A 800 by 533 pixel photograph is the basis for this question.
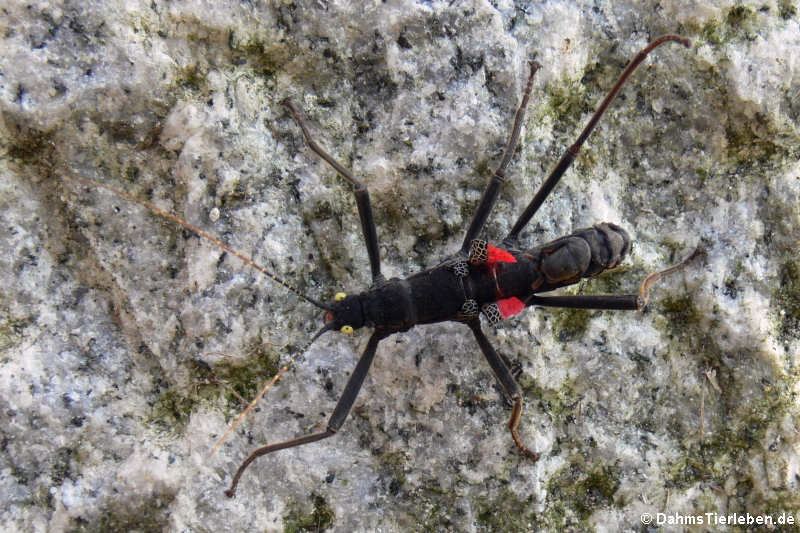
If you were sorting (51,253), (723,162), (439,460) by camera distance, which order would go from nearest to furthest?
(51,253) → (439,460) → (723,162)

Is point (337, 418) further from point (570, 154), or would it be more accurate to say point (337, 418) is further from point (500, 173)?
point (570, 154)

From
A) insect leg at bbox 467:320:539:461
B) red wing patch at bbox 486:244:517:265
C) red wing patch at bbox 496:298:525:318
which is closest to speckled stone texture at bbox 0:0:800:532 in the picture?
insect leg at bbox 467:320:539:461

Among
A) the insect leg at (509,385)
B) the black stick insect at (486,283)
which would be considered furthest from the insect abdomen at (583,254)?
the insect leg at (509,385)

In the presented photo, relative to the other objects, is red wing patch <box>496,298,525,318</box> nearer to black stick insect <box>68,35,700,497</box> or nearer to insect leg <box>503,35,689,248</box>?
black stick insect <box>68,35,700,497</box>

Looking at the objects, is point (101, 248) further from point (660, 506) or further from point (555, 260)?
point (660, 506)

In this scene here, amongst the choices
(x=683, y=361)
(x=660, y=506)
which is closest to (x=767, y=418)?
(x=683, y=361)

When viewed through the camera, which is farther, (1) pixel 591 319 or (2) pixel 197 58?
(1) pixel 591 319

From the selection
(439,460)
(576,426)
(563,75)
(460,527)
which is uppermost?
(563,75)
